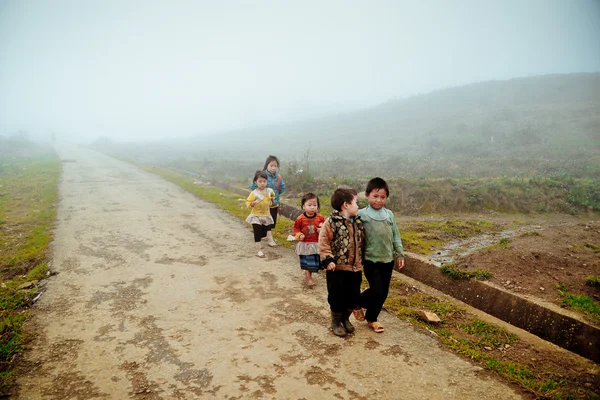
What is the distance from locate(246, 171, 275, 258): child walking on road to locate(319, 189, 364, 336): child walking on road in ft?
9.22

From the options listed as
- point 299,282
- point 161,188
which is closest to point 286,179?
point 161,188

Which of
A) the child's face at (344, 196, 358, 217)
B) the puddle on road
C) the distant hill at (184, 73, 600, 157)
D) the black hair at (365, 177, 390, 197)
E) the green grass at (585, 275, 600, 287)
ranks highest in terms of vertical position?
the distant hill at (184, 73, 600, 157)

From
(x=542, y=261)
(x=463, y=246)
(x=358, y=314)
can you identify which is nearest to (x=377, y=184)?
(x=358, y=314)

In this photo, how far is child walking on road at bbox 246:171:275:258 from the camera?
6242 millimetres

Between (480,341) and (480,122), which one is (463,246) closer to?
(480,341)

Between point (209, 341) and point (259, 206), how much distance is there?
327 cm

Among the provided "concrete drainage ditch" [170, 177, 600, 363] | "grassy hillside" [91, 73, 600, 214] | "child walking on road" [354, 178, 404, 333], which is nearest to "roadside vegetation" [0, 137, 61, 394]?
"child walking on road" [354, 178, 404, 333]

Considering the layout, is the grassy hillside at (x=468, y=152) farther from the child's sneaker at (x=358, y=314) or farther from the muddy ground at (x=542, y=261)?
the child's sneaker at (x=358, y=314)

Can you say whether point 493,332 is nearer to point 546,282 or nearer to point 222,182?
point 546,282

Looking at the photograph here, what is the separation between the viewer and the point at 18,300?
164 inches

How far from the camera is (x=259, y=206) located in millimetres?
6305

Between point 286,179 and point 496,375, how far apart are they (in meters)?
10.8

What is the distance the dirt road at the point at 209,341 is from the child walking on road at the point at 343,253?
0.90ft

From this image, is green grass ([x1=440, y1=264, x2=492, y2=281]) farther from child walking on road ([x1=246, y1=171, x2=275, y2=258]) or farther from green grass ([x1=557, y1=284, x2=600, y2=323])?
child walking on road ([x1=246, y1=171, x2=275, y2=258])
